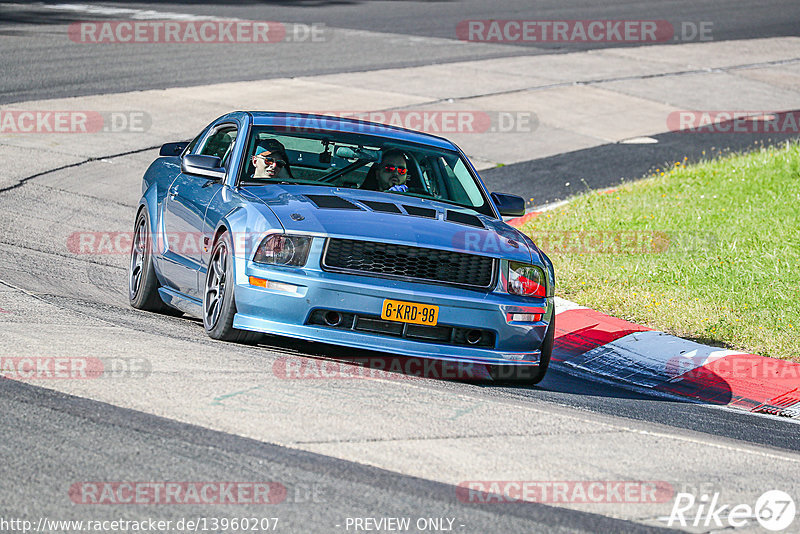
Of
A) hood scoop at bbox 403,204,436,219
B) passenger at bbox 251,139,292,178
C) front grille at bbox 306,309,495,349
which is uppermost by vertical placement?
passenger at bbox 251,139,292,178

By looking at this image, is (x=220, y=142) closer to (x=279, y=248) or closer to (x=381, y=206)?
(x=381, y=206)

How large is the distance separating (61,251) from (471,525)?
7146mm

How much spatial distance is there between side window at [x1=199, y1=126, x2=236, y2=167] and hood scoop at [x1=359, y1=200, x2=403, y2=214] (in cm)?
148

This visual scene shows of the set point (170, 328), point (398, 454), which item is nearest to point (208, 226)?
point (170, 328)

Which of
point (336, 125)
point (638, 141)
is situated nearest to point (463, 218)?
point (336, 125)

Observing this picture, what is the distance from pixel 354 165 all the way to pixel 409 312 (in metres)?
1.78

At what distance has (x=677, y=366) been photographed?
9156 mm

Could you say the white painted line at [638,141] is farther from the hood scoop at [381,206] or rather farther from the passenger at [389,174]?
the hood scoop at [381,206]

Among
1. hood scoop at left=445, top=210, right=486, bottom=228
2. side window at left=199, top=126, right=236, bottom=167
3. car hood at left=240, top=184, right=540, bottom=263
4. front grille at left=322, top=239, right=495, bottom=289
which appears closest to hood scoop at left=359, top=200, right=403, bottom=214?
car hood at left=240, top=184, right=540, bottom=263

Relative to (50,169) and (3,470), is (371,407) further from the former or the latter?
(50,169)

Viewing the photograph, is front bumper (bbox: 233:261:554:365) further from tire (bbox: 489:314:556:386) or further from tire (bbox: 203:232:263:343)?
tire (bbox: 489:314:556:386)

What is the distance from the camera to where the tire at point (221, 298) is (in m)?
7.04

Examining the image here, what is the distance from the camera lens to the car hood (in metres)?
6.98

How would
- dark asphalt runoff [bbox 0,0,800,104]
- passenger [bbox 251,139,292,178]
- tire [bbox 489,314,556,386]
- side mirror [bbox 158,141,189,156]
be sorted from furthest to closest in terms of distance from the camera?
dark asphalt runoff [bbox 0,0,800,104] < side mirror [bbox 158,141,189,156] < passenger [bbox 251,139,292,178] < tire [bbox 489,314,556,386]
